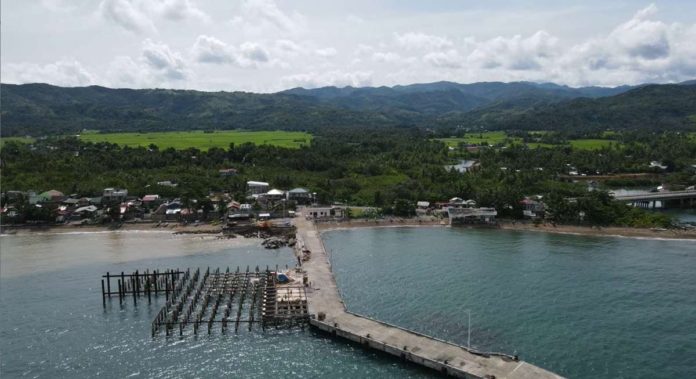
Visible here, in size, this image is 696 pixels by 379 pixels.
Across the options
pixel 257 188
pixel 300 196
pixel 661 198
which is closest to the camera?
pixel 300 196

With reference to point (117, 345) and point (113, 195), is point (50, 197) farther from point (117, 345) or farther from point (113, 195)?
point (117, 345)

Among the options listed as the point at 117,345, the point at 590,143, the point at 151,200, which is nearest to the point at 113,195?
the point at 151,200

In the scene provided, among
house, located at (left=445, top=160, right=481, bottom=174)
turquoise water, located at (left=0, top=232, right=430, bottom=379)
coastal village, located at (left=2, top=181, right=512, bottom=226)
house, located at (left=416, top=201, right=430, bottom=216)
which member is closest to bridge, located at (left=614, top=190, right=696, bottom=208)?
coastal village, located at (left=2, top=181, right=512, bottom=226)

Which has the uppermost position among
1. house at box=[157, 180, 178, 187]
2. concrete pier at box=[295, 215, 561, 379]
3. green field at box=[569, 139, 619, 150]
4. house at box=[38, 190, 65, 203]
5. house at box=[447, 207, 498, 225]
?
green field at box=[569, 139, 619, 150]

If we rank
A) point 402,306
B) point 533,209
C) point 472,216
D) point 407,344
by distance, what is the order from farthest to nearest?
point 533,209 < point 472,216 < point 402,306 < point 407,344

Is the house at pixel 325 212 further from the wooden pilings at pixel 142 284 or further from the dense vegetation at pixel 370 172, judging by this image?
the wooden pilings at pixel 142 284

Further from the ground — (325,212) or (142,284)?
(325,212)

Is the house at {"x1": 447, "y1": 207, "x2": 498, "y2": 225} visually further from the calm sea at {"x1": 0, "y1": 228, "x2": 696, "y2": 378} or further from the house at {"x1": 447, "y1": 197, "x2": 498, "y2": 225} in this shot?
the calm sea at {"x1": 0, "y1": 228, "x2": 696, "y2": 378}
